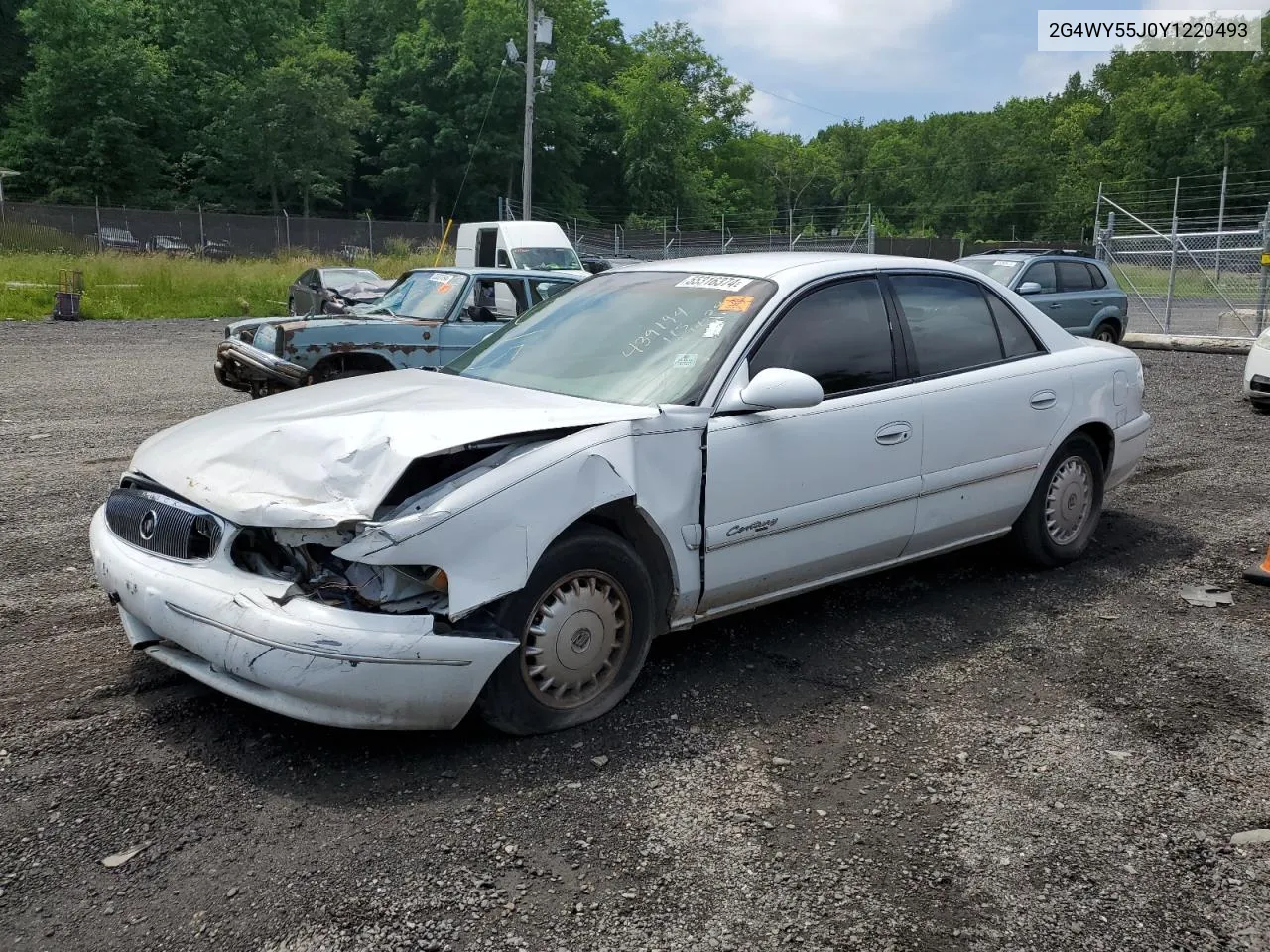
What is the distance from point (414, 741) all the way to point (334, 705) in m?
0.44

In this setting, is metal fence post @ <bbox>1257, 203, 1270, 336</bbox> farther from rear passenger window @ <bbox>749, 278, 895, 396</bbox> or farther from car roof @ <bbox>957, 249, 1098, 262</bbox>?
rear passenger window @ <bbox>749, 278, 895, 396</bbox>

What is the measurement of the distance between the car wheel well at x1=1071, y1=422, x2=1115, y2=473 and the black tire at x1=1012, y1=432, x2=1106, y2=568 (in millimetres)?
39

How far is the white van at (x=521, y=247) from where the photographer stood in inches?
847

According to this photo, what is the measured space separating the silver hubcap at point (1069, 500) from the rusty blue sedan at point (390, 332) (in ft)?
15.4

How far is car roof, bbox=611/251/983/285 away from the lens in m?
4.45

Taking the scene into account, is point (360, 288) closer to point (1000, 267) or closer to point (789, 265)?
point (1000, 267)

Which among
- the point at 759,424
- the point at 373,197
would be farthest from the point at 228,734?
the point at 373,197

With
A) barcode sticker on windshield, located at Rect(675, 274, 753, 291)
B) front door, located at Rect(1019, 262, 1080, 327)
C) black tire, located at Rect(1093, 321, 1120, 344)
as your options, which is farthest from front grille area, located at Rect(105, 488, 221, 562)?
black tire, located at Rect(1093, 321, 1120, 344)

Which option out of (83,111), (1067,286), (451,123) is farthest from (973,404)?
(451,123)

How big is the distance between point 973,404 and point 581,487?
2227 mm

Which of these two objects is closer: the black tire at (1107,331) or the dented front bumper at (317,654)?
the dented front bumper at (317,654)

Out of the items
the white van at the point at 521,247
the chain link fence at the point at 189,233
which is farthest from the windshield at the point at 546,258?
the chain link fence at the point at 189,233

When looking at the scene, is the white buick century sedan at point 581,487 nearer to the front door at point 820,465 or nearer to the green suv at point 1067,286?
the front door at point 820,465

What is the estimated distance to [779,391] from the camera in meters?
3.85
